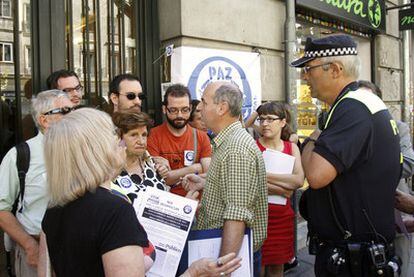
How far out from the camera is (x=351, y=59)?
6.75 feet

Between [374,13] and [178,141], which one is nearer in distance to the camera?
[178,141]

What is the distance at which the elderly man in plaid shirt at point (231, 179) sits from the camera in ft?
6.27

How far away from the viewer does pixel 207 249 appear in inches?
77.0

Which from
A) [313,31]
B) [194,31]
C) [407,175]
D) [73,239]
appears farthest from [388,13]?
[73,239]

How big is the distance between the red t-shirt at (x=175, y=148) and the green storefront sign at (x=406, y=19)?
5.96 metres

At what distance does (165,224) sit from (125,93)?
1466 millimetres

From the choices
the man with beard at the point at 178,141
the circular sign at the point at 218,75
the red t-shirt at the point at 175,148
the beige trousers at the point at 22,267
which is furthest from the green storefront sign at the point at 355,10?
the beige trousers at the point at 22,267

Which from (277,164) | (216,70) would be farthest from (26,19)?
(277,164)

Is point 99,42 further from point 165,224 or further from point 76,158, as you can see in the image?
point 76,158

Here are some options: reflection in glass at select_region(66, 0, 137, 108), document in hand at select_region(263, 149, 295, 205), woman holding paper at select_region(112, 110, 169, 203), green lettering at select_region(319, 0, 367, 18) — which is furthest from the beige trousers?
green lettering at select_region(319, 0, 367, 18)

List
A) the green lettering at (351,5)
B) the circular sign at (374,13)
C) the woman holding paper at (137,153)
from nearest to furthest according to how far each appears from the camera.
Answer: the woman holding paper at (137,153)
the green lettering at (351,5)
the circular sign at (374,13)

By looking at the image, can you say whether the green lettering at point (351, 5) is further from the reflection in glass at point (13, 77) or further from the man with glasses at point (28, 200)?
the man with glasses at point (28, 200)

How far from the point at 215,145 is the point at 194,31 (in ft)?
7.39

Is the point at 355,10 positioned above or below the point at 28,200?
above
